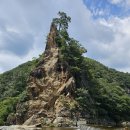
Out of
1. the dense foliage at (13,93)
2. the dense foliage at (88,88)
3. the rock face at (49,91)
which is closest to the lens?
the rock face at (49,91)

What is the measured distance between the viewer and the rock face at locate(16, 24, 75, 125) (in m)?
98.9

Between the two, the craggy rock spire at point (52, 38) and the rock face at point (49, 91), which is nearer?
the rock face at point (49, 91)

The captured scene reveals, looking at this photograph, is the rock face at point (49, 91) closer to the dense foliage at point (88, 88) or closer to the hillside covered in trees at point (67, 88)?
the hillside covered in trees at point (67, 88)

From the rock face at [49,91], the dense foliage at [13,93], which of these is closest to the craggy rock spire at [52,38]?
the rock face at [49,91]

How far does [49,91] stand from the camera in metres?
105

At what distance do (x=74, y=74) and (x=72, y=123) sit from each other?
23.3 m

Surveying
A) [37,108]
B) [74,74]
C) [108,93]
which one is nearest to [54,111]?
[37,108]

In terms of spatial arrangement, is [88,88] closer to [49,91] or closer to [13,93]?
[49,91]

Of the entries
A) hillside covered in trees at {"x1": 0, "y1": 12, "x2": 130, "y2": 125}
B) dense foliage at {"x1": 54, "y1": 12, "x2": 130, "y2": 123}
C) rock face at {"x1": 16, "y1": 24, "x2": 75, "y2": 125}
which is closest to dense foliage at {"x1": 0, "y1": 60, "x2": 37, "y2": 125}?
hillside covered in trees at {"x1": 0, "y1": 12, "x2": 130, "y2": 125}

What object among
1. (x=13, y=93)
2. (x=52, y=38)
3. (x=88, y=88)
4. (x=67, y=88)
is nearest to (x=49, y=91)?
(x=67, y=88)

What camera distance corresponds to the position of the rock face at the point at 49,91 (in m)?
98.9

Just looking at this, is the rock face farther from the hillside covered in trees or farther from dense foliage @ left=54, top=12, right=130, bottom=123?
dense foliage @ left=54, top=12, right=130, bottom=123

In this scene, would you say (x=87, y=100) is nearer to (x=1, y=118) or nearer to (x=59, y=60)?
(x=59, y=60)

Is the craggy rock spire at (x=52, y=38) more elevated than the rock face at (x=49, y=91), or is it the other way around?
the craggy rock spire at (x=52, y=38)
